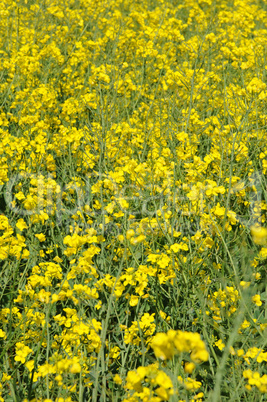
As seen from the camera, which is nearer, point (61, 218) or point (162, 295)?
point (162, 295)

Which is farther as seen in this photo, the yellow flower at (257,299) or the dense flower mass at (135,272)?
the yellow flower at (257,299)

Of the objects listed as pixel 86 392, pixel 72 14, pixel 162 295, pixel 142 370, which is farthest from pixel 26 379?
pixel 72 14

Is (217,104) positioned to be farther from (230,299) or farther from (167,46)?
(230,299)

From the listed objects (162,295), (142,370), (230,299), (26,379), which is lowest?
(26,379)

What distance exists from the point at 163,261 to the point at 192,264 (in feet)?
0.58

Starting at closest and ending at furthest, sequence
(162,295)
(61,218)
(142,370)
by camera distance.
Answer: (142,370) → (162,295) → (61,218)

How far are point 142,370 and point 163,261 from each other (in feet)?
3.05

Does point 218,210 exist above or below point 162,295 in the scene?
above

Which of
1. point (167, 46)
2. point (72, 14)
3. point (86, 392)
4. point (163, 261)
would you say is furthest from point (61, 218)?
point (72, 14)

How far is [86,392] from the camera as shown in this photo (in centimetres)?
200

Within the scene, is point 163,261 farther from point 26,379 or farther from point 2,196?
point 2,196

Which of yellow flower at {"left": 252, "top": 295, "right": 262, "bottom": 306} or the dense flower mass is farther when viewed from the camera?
yellow flower at {"left": 252, "top": 295, "right": 262, "bottom": 306}

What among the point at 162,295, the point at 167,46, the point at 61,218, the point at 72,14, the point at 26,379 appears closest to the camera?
the point at 26,379

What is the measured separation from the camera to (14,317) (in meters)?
2.29
